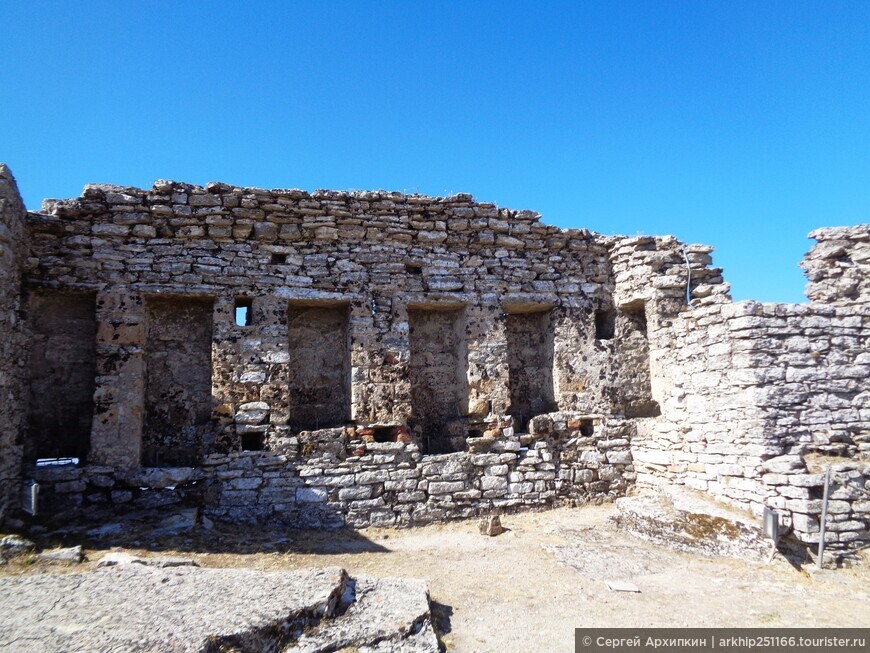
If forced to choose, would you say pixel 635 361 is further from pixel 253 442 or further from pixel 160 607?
pixel 160 607

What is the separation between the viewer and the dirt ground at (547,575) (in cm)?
480

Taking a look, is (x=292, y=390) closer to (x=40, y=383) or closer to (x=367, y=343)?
(x=367, y=343)

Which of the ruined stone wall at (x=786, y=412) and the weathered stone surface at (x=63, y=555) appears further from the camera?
the ruined stone wall at (x=786, y=412)

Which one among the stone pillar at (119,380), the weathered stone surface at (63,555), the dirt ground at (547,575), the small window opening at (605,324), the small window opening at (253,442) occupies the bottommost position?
the dirt ground at (547,575)

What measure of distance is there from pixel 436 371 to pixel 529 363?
1.44 meters

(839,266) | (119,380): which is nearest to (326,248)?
(119,380)

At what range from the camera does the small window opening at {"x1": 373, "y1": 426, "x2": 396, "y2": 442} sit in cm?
778

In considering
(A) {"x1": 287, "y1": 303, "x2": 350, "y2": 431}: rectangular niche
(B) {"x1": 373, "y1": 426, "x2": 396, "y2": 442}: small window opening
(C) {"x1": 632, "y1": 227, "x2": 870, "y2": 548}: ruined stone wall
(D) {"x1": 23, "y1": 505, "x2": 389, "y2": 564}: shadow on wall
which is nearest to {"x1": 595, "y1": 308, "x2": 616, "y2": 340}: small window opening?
(C) {"x1": 632, "y1": 227, "x2": 870, "y2": 548}: ruined stone wall

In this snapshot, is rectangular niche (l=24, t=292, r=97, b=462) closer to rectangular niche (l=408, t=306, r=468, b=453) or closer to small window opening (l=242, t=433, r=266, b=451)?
small window opening (l=242, t=433, r=266, b=451)

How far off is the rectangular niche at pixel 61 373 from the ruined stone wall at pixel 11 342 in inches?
11.5

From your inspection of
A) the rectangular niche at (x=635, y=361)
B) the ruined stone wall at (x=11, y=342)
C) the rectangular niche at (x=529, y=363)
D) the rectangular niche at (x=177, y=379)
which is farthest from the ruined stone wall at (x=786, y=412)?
the ruined stone wall at (x=11, y=342)

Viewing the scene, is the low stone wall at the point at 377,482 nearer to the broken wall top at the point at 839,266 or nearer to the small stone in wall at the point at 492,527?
the small stone in wall at the point at 492,527

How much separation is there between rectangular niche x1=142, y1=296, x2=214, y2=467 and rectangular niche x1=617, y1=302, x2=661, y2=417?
5.88m

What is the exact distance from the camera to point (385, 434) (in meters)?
7.84
